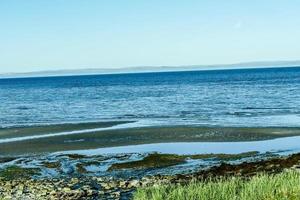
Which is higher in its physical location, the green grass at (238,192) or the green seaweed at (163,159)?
the green grass at (238,192)

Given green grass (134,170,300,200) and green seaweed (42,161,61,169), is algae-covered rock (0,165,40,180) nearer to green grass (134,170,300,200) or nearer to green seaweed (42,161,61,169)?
green seaweed (42,161,61,169)

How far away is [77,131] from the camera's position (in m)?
37.0

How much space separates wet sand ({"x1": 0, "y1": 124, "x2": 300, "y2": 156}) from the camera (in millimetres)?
29516

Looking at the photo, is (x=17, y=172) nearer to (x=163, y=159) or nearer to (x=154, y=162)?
(x=154, y=162)

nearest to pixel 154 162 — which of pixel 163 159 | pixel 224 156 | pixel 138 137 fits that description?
pixel 163 159

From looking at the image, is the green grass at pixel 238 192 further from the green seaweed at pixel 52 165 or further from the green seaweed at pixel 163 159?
the green seaweed at pixel 52 165

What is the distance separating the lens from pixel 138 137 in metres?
32.6

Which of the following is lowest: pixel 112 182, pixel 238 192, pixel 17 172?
pixel 17 172

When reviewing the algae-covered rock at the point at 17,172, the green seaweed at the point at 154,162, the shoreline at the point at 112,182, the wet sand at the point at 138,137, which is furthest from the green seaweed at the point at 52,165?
the wet sand at the point at 138,137

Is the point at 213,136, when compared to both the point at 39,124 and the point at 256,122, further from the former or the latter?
the point at 39,124

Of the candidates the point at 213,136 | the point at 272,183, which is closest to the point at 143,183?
the point at 272,183

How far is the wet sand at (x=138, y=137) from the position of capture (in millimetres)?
29516

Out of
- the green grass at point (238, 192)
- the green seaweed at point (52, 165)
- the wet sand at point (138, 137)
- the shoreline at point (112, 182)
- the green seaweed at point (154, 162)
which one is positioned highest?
the green grass at point (238, 192)

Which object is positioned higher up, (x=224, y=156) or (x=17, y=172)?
(x=224, y=156)
